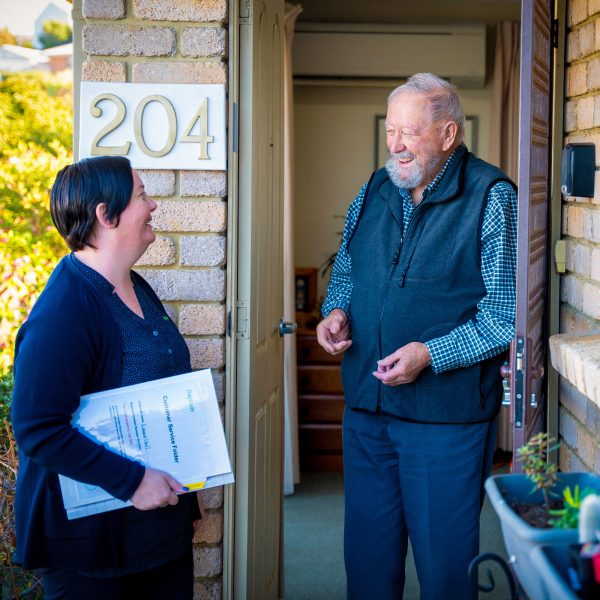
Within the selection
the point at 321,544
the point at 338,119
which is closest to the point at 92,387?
the point at 321,544

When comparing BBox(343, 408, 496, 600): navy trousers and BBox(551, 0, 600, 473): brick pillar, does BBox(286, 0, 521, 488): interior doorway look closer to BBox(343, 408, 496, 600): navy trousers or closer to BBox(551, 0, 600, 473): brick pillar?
BBox(551, 0, 600, 473): brick pillar

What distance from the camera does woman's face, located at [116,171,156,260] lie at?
6.50 feet

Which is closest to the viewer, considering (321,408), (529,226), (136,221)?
(136,221)

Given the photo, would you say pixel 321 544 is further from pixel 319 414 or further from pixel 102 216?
pixel 102 216

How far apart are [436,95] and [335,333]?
2.38 feet

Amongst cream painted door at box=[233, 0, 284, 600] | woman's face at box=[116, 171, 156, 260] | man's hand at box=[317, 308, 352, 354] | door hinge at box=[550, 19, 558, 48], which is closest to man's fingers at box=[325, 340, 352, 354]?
man's hand at box=[317, 308, 352, 354]

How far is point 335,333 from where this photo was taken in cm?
259

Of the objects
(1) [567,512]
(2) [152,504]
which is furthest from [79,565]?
(1) [567,512]

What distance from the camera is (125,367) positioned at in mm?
1947

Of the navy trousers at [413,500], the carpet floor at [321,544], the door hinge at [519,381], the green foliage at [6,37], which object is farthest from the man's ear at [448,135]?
the green foliage at [6,37]

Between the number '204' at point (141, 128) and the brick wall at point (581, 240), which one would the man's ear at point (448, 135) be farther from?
the number '204' at point (141, 128)

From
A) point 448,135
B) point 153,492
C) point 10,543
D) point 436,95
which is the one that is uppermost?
point 436,95

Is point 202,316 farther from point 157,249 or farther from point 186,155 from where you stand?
point 186,155

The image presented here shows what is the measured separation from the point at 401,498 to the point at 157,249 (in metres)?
1.00
